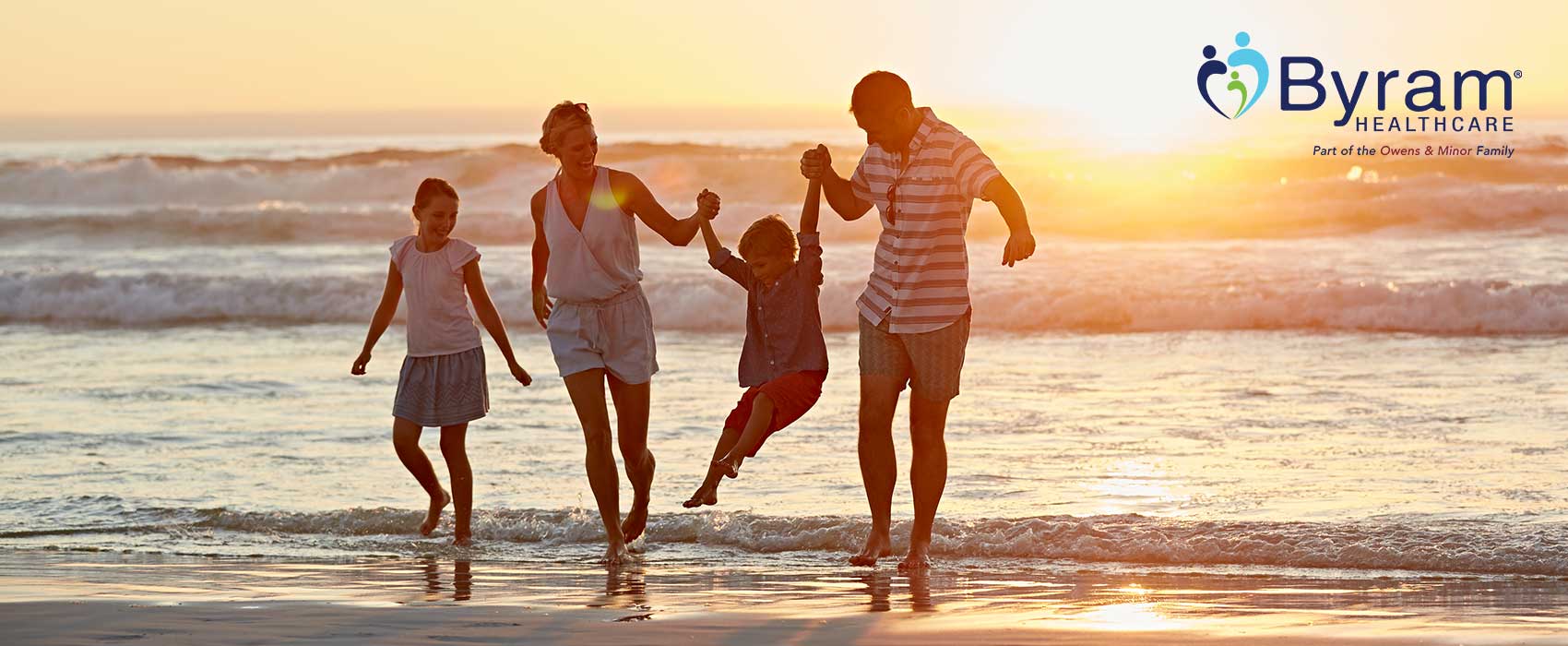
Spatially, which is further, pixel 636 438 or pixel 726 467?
pixel 636 438

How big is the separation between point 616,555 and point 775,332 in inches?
41.1

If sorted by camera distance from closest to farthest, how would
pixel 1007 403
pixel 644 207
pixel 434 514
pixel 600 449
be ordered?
pixel 644 207 → pixel 600 449 → pixel 434 514 → pixel 1007 403

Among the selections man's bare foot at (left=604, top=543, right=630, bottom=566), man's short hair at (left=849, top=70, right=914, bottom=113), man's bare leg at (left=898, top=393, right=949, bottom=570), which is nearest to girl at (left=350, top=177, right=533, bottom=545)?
man's bare foot at (left=604, top=543, right=630, bottom=566)

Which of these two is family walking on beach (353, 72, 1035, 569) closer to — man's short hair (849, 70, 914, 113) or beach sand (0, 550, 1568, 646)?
man's short hair (849, 70, 914, 113)

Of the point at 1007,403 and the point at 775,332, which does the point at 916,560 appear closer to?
the point at 775,332

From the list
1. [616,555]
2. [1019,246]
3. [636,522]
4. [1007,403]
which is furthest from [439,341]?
[1007,403]

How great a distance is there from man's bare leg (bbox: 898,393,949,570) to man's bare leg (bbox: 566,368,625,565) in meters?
1.10

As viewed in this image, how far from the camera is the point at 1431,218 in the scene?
21719mm

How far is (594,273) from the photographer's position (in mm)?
6094

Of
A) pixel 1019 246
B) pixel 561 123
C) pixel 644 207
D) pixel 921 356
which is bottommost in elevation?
pixel 921 356

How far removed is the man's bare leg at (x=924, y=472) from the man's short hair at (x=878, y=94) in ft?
3.26

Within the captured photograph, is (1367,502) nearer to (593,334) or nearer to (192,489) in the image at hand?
(593,334)

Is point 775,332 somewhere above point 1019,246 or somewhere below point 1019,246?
below

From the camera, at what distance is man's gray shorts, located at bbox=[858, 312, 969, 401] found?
18.7 feet
